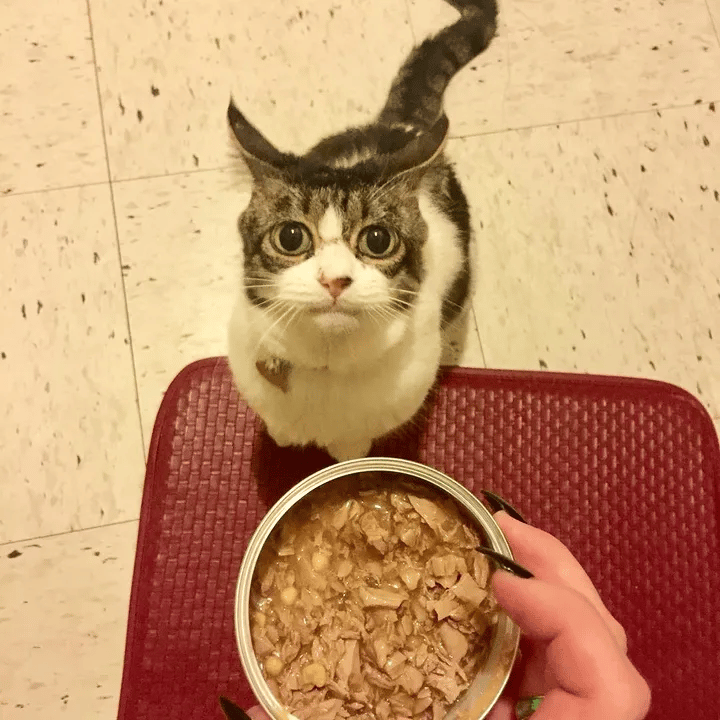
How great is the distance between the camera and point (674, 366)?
122cm

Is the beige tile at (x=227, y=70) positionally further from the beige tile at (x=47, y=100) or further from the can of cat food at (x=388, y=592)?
the can of cat food at (x=388, y=592)

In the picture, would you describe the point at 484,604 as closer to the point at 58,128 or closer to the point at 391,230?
the point at 391,230

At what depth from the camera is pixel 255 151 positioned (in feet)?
2.50

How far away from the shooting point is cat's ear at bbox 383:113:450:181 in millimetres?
770

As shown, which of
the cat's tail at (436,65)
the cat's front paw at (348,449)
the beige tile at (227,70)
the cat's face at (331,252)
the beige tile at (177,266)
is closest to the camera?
the cat's face at (331,252)

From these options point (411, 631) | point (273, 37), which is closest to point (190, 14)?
point (273, 37)

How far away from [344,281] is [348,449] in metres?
0.37

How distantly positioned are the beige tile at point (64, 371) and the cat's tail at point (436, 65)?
615mm

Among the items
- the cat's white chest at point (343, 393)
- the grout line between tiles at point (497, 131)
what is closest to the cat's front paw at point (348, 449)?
the cat's white chest at point (343, 393)

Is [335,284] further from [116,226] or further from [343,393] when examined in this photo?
[116,226]

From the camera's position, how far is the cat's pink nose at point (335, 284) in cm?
70

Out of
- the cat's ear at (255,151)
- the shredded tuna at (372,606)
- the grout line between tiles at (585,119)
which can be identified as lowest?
the shredded tuna at (372,606)

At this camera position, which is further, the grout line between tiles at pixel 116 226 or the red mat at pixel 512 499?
the grout line between tiles at pixel 116 226

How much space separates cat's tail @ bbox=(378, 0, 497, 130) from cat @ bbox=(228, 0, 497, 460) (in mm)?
33
